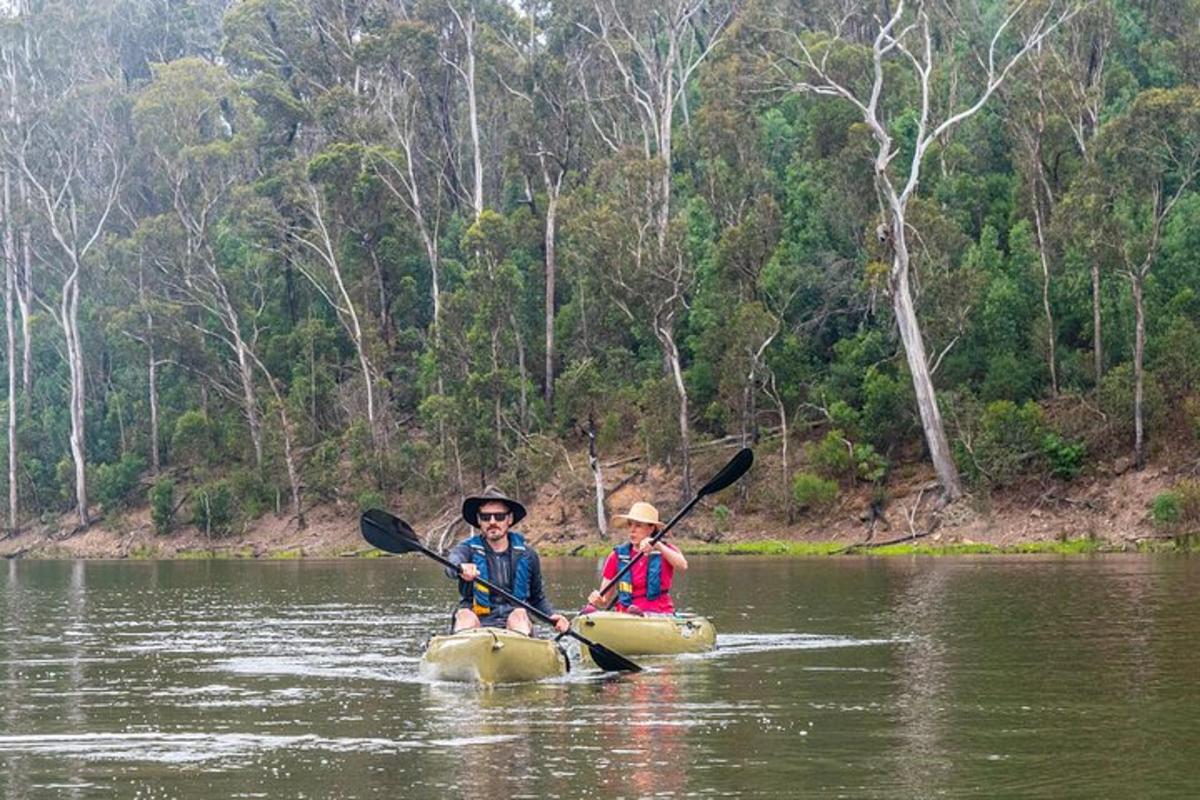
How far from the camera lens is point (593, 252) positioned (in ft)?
168

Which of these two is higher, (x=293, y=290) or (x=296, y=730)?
(x=293, y=290)

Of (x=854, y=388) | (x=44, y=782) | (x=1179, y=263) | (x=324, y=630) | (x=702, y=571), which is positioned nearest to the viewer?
(x=44, y=782)

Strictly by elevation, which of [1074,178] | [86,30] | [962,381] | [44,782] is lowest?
[44,782]

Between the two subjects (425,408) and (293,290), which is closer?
(425,408)

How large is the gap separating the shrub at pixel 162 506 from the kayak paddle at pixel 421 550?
42.5 metres

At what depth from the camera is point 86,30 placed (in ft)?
232

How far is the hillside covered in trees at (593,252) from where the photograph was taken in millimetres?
46625

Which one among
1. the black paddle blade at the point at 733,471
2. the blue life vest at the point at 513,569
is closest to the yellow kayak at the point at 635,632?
the blue life vest at the point at 513,569

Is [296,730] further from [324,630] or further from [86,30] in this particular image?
[86,30]

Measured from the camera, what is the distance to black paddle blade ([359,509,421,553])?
1948cm

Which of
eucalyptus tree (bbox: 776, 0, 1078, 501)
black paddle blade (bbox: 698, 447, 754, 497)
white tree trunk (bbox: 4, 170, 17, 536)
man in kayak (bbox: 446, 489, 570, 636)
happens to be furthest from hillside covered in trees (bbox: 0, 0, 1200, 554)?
man in kayak (bbox: 446, 489, 570, 636)

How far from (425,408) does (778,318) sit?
37.4 ft

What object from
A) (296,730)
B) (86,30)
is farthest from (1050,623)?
(86,30)

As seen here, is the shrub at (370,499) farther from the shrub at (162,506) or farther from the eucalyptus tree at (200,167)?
the shrub at (162,506)
